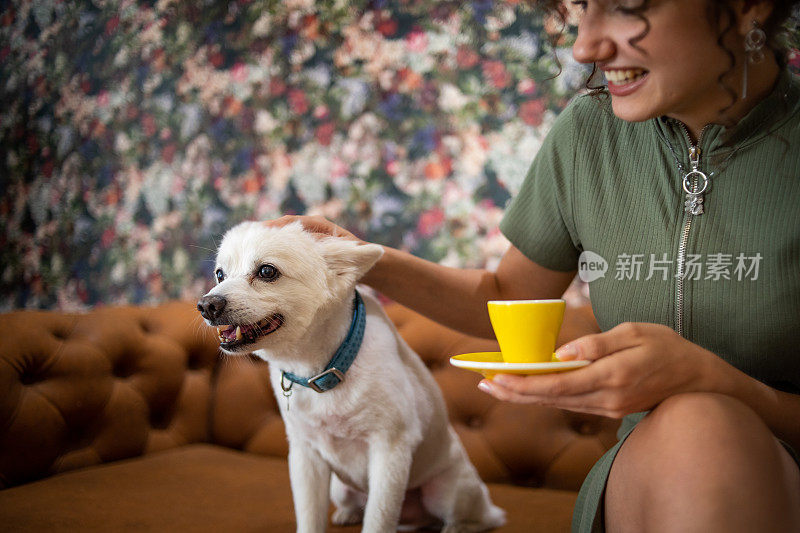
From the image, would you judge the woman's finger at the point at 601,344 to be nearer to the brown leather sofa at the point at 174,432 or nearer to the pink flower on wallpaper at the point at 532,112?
the brown leather sofa at the point at 174,432

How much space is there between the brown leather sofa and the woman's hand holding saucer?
62cm

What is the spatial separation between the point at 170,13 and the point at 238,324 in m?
1.73

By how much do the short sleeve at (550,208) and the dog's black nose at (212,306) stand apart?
0.52 m

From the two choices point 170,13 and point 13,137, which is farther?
point 13,137

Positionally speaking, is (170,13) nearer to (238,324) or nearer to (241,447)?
(241,447)

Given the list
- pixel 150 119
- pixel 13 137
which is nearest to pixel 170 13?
pixel 150 119

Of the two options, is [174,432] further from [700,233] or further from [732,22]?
[732,22]

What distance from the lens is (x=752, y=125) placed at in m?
0.84

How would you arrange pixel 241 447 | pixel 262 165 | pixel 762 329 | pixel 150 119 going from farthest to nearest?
pixel 150 119 < pixel 262 165 < pixel 241 447 < pixel 762 329

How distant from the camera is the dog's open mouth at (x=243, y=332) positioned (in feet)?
3.01

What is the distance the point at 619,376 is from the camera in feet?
1.98

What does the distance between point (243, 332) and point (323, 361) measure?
152mm

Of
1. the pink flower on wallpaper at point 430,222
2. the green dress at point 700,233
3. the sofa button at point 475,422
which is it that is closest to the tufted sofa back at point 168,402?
the sofa button at point 475,422

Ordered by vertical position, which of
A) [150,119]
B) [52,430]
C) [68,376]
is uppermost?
[150,119]
